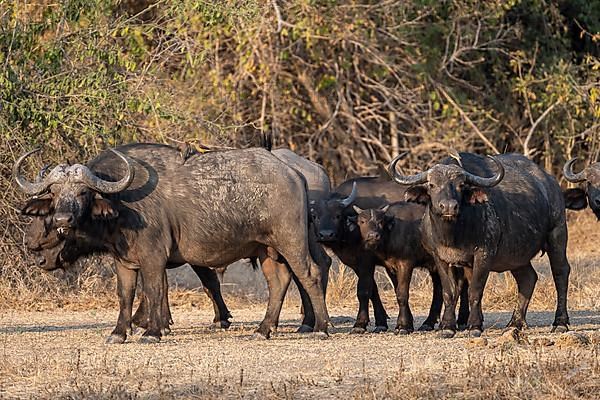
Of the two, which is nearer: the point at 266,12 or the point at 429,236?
the point at 429,236

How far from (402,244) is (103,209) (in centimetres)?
329

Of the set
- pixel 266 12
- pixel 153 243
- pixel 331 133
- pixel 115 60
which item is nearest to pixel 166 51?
pixel 115 60

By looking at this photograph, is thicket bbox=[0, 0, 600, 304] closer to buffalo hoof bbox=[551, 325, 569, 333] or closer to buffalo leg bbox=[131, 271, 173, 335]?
buffalo leg bbox=[131, 271, 173, 335]

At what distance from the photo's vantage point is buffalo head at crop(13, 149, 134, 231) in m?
11.1

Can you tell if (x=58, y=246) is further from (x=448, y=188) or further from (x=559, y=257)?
(x=559, y=257)

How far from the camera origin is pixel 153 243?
451 inches

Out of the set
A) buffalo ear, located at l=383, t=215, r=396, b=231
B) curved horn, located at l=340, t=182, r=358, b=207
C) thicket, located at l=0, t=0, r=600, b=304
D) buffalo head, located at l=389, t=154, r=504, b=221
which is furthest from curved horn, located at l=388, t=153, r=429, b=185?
thicket, located at l=0, t=0, r=600, b=304

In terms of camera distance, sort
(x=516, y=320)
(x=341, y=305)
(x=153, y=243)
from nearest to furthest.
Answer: (x=153, y=243) < (x=516, y=320) < (x=341, y=305)

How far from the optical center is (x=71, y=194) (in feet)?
36.8

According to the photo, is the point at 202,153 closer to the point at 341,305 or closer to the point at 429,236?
the point at 429,236

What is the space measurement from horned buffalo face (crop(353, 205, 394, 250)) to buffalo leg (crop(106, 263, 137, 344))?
2.37 meters

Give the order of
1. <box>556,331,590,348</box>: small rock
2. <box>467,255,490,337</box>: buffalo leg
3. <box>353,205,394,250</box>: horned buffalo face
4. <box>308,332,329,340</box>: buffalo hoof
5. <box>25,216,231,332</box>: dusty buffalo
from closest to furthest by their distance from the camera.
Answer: <box>556,331,590,348</box>: small rock
<box>25,216,231,332</box>: dusty buffalo
<box>467,255,490,337</box>: buffalo leg
<box>308,332,329,340</box>: buffalo hoof
<box>353,205,394,250</box>: horned buffalo face

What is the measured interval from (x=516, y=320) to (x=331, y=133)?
947 centimetres

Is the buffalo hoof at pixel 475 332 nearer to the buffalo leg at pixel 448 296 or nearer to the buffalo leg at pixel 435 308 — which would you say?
the buffalo leg at pixel 448 296
